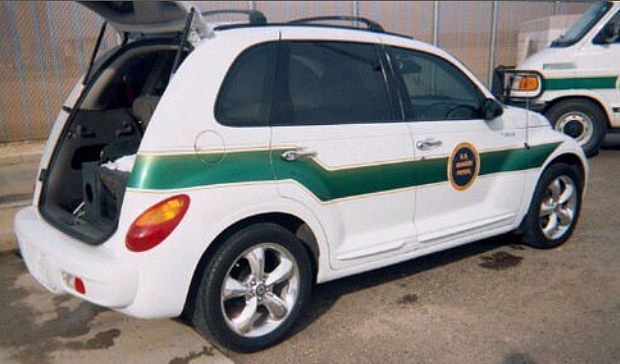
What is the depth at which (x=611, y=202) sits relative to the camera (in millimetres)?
6309

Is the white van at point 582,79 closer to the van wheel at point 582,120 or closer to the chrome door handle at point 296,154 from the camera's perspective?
the van wheel at point 582,120

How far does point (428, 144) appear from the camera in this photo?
3.74 metres

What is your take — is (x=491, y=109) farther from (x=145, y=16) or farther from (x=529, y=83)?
(x=529, y=83)

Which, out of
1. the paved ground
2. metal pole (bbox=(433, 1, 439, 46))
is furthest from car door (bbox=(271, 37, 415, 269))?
metal pole (bbox=(433, 1, 439, 46))

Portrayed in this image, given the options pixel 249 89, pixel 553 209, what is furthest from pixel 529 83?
pixel 249 89

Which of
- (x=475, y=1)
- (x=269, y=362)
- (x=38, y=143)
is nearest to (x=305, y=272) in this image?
(x=269, y=362)

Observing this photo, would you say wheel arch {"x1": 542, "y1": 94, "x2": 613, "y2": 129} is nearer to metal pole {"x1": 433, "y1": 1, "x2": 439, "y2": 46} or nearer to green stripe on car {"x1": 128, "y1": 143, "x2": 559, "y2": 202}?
metal pole {"x1": 433, "y1": 1, "x2": 439, "y2": 46}

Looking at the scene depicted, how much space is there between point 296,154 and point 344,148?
35 centimetres

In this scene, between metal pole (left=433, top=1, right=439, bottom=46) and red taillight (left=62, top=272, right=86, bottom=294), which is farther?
metal pole (left=433, top=1, right=439, bottom=46)

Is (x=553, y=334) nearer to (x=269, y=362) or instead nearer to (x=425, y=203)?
(x=425, y=203)

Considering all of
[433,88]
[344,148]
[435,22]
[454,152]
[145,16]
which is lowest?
[454,152]

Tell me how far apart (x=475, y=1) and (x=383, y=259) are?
35.3 feet

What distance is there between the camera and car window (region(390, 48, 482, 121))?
377cm

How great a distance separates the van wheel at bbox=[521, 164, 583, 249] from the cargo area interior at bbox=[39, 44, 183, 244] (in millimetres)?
3135
